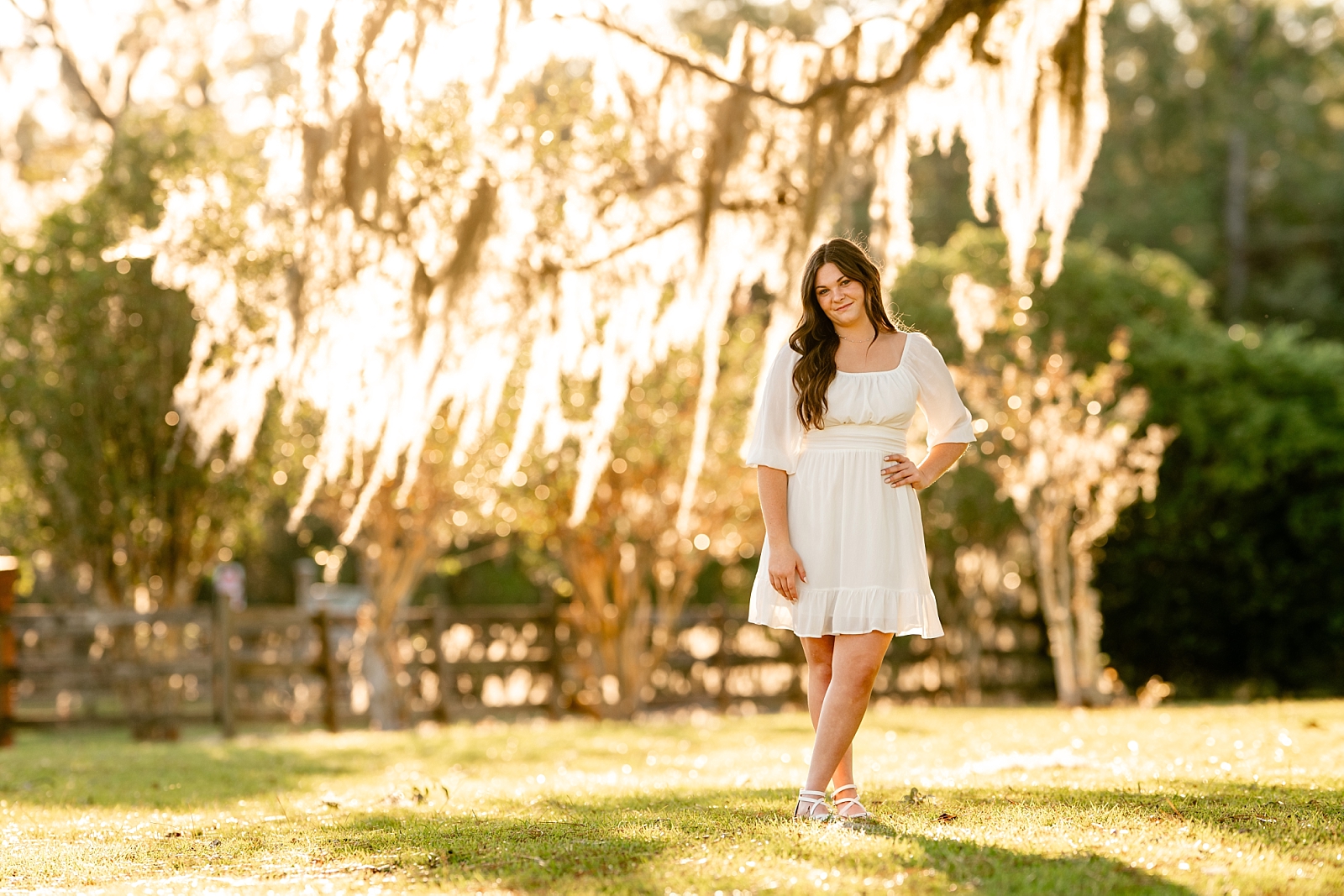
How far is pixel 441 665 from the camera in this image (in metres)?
13.4

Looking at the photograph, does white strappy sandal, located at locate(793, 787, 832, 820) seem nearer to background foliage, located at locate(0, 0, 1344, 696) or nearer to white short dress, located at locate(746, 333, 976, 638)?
white short dress, located at locate(746, 333, 976, 638)

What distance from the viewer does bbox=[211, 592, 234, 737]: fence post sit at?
11.8 metres

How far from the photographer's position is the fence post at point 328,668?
40.7 ft

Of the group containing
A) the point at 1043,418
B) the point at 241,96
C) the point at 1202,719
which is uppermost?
the point at 241,96

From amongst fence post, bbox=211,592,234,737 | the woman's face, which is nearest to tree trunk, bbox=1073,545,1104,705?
fence post, bbox=211,592,234,737

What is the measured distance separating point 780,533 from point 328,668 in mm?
9325

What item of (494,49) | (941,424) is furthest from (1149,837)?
(494,49)

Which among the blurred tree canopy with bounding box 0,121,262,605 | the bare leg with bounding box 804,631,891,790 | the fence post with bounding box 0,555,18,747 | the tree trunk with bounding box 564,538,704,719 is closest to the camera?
the bare leg with bounding box 804,631,891,790

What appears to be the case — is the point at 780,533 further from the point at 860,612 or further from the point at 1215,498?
the point at 1215,498

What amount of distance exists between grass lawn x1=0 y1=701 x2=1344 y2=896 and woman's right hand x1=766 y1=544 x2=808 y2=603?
65 centimetres

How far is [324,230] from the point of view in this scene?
5.81 meters

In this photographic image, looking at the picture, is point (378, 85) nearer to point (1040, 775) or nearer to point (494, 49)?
point (494, 49)

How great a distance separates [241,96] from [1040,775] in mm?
15975

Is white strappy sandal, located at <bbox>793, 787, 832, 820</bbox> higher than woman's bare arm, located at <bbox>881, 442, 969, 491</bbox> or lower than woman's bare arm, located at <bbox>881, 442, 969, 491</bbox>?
lower
